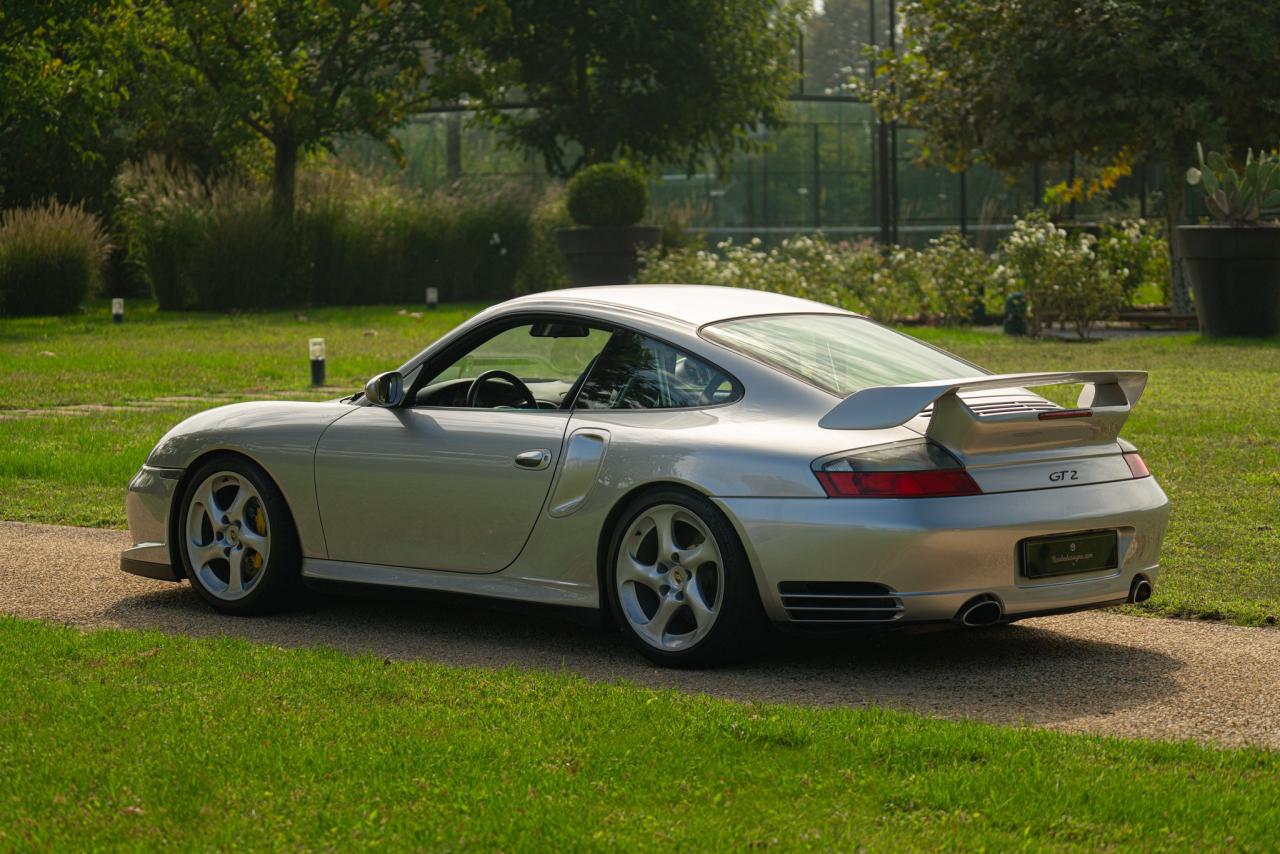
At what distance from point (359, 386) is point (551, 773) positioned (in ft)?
44.0

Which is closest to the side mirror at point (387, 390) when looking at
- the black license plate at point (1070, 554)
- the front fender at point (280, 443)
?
the front fender at point (280, 443)

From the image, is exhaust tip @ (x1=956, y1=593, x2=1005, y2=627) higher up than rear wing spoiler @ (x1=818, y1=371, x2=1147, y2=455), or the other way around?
rear wing spoiler @ (x1=818, y1=371, x2=1147, y2=455)

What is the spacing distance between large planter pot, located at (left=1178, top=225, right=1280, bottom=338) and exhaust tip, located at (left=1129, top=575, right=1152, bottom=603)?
50.1 feet

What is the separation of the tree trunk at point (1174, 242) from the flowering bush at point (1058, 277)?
6.22 ft

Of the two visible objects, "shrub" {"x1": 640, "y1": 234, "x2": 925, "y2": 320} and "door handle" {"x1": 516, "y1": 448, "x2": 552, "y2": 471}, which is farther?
"shrub" {"x1": 640, "y1": 234, "x2": 925, "y2": 320}

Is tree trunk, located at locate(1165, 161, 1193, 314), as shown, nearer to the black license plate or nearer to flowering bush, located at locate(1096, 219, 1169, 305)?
flowering bush, located at locate(1096, 219, 1169, 305)

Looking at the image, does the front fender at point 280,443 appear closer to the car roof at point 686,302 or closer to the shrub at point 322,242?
the car roof at point 686,302

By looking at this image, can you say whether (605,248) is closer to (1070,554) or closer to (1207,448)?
(1207,448)

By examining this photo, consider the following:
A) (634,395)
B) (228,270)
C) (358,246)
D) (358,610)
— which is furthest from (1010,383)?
(358,246)

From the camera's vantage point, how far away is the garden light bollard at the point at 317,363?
57.2 ft

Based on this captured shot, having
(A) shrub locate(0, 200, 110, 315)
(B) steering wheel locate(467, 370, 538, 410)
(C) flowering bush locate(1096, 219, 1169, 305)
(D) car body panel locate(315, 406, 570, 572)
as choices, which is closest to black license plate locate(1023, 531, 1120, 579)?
(D) car body panel locate(315, 406, 570, 572)

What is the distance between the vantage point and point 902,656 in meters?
6.36

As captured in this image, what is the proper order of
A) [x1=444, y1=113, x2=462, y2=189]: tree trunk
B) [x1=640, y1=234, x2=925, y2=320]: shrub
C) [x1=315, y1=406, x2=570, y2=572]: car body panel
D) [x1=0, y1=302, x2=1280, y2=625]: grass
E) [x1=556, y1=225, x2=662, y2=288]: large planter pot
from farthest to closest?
[x1=444, y1=113, x2=462, y2=189]: tree trunk → [x1=556, y1=225, x2=662, y2=288]: large planter pot → [x1=640, y1=234, x2=925, y2=320]: shrub → [x1=0, y1=302, x2=1280, y2=625]: grass → [x1=315, y1=406, x2=570, y2=572]: car body panel

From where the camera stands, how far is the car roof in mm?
6688
